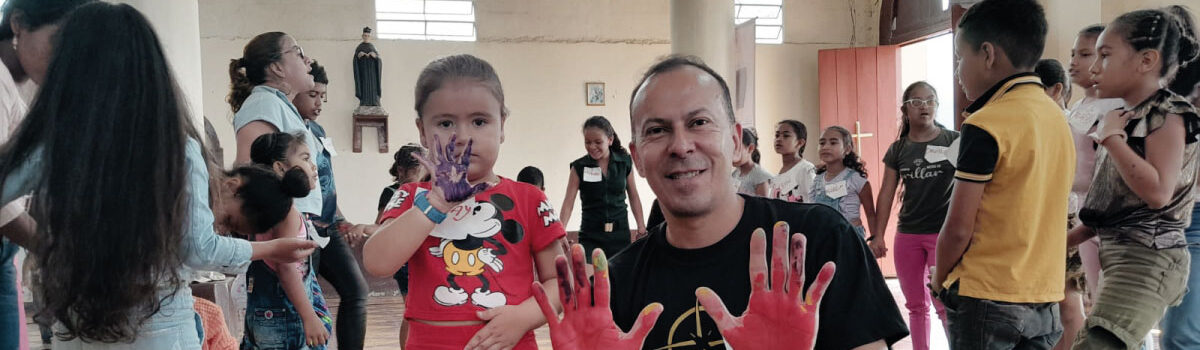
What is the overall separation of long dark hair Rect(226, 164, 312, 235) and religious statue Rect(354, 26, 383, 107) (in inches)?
237

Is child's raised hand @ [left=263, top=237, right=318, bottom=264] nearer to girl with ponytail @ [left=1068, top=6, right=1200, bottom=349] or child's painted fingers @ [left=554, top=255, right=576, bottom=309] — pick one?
child's painted fingers @ [left=554, top=255, right=576, bottom=309]

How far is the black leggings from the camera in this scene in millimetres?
2881

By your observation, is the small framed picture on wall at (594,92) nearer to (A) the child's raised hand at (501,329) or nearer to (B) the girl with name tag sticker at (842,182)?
(B) the girl with name tag sticker at (842,182)

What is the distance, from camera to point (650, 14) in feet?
30.2

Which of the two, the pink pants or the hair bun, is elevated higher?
the hair bun

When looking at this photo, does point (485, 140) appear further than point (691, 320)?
Yes

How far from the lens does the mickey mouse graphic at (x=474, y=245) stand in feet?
5.69

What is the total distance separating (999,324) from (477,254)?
1.18m

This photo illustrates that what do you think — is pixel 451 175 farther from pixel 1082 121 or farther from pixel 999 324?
pixel 1082 121

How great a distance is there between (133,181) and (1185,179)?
2454 millimetres

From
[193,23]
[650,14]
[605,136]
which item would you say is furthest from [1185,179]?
[650,14]

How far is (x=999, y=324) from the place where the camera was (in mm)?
1989

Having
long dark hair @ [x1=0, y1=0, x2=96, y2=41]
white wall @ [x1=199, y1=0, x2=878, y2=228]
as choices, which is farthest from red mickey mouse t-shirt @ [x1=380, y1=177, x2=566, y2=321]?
white wall @ [x1=199, y1=0, x2=878, y2=228]

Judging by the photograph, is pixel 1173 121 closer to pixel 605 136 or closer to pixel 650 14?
pixel 605 136
